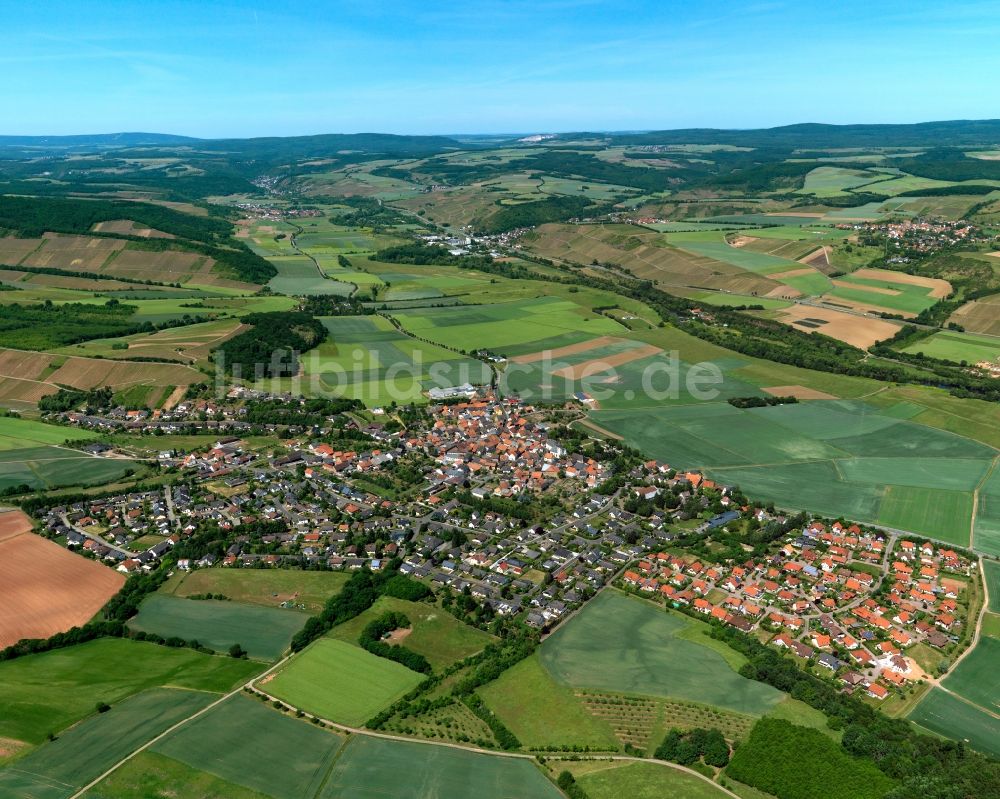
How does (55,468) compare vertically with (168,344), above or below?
below

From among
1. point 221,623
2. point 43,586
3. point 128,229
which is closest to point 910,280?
point 221,623

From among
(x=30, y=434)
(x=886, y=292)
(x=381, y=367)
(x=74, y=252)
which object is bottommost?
(x=30, y=434)

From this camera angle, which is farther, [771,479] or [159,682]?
[771,479]

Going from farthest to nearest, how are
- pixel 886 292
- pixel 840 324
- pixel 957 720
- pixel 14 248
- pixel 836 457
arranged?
1. pixel 14 248
2. pixel 886 292
3. pixel 840 324
4. pixel 836 457
5. pixel 957 720

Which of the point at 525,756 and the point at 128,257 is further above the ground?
the point at 128,257

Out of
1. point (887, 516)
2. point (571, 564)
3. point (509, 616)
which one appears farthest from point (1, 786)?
point (887, 516)

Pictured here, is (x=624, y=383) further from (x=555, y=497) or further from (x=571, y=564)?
(x=571, y=564)

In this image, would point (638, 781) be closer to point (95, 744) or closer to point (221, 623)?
point (95, 744)
